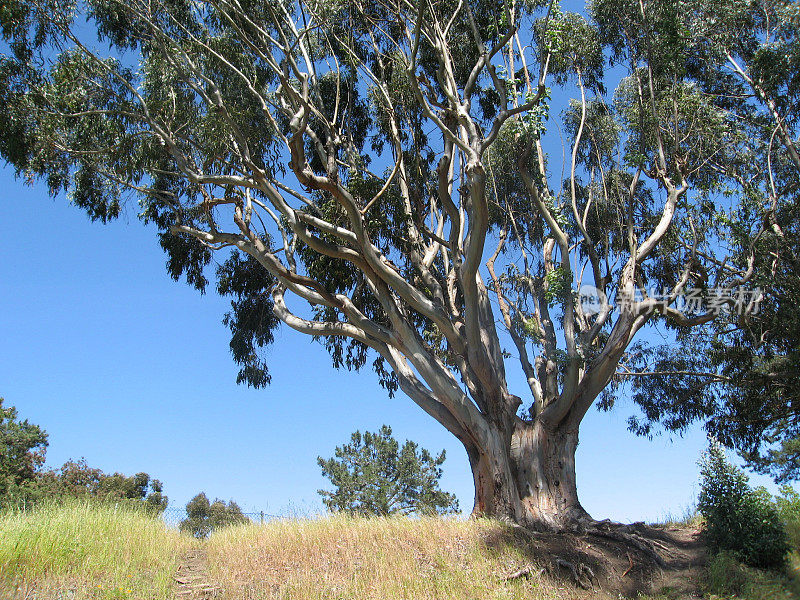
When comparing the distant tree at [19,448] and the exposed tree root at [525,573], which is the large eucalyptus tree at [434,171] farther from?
the distant tree at [19,448]

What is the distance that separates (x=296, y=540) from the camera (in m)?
8.79

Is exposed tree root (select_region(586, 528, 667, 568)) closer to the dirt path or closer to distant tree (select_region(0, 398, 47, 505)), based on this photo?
the dirt path

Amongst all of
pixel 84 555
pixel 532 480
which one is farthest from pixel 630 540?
pixel 84 555

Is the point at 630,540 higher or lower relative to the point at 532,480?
lower

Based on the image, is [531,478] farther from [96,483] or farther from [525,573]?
[96,483]

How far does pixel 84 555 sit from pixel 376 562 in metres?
3.41

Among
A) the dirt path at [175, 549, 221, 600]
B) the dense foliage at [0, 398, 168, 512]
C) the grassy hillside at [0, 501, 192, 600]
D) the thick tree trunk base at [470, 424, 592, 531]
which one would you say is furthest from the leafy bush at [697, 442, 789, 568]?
the dense foliage at [0, 398, 168, 512]

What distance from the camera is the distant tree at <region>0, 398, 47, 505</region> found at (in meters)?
20.6

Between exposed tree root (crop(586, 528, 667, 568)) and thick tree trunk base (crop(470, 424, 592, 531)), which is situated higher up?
thick tree trunk base (crop(470, 424, 592, 531))

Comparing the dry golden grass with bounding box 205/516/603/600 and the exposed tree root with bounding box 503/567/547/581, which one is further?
the exposed tree root with bounding box 503/567/547/581

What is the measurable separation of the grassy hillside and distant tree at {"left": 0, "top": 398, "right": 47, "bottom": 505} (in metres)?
13.9

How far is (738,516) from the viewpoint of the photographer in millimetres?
8180

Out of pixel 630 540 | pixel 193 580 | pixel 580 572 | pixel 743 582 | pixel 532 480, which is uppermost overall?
pixel 532 480

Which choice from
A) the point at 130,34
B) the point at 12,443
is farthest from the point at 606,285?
the point at 12,443
